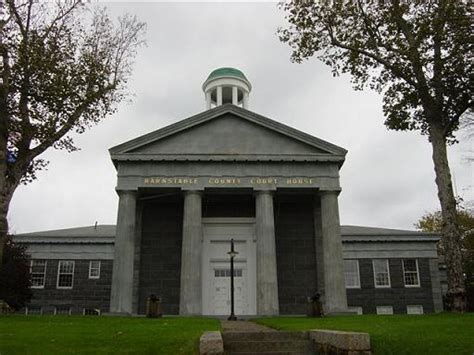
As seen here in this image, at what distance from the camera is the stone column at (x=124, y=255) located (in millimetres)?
26875

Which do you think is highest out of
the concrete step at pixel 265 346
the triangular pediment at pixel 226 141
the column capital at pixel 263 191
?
the triangular pediment at pixel 226 141

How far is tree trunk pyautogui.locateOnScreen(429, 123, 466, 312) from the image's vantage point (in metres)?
19.3

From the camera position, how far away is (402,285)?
41.4 metres

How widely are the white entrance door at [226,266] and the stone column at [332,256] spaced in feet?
15.5

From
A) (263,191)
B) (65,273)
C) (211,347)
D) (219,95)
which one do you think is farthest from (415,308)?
(211,347)

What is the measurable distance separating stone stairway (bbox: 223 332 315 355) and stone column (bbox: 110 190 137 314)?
1678cm

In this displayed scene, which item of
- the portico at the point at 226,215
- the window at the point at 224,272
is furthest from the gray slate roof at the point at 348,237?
the window at the point at 224,272

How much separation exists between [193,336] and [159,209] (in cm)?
2146

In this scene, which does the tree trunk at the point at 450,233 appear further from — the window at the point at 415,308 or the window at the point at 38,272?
the window at the point at 38,272

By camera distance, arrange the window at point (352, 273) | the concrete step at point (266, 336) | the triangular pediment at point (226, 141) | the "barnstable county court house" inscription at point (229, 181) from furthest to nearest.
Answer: the window at point (352, 273), the triangular pediment at point (226, 141), the "barnstable county court house" inscription at point (229, 181), the concrete step at point (266, 336)

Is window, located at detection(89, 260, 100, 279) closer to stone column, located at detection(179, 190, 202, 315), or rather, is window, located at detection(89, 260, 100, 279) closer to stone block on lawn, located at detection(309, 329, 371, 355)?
stone column, located at detection(179, 190, 202, 315)

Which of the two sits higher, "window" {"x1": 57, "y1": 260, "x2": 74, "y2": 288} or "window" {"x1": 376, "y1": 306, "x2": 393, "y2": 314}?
"window" {"x1": 57, "y1": 260, "x2": 74, "y2": 288}

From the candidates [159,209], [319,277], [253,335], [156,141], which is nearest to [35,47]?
[156,141]

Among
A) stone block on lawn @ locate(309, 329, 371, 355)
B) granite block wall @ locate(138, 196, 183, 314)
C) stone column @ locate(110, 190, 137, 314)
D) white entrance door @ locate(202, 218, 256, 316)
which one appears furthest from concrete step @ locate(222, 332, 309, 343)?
granite block wall @ locate(138, 196, 183, 314)
